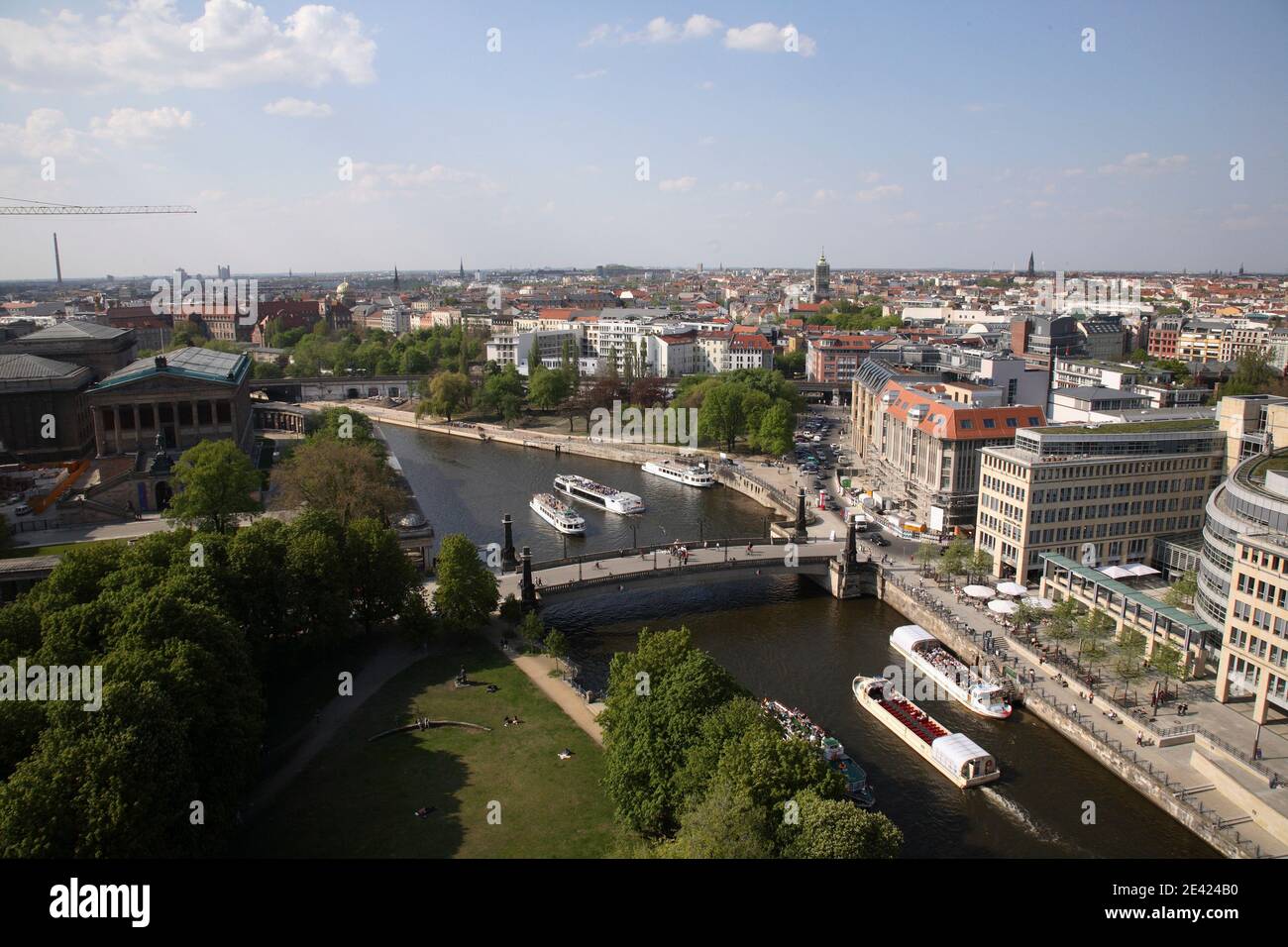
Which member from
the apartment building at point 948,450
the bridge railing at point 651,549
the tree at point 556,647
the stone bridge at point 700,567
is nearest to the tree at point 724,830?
the tree at point 556,647

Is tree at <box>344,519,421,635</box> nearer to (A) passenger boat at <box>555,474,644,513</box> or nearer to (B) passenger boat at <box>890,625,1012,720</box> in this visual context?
(B) passenger boat at <box>890,625,1012,720</box>

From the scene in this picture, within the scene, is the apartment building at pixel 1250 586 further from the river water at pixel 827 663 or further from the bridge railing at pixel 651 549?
the bridge railing at pixel 651 549

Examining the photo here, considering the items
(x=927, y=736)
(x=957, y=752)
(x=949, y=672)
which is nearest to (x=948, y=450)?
(x=949, y=672)

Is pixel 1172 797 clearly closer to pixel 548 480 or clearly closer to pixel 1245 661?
pixel 1245 661

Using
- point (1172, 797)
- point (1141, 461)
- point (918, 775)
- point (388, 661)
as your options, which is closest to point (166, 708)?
point (388, 661)

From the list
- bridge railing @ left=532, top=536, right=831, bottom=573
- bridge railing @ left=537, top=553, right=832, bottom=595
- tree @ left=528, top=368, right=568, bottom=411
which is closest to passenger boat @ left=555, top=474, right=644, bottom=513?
bridge railing @ left=532, top=536, right=831, bottom=573

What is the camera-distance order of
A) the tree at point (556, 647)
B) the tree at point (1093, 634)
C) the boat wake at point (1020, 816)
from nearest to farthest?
the boat wake at point (1020, 816)
the tree at point (1093, 634)
the tree at point (556, 647)

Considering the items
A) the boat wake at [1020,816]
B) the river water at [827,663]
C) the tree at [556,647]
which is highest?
the tree at [556,647]
